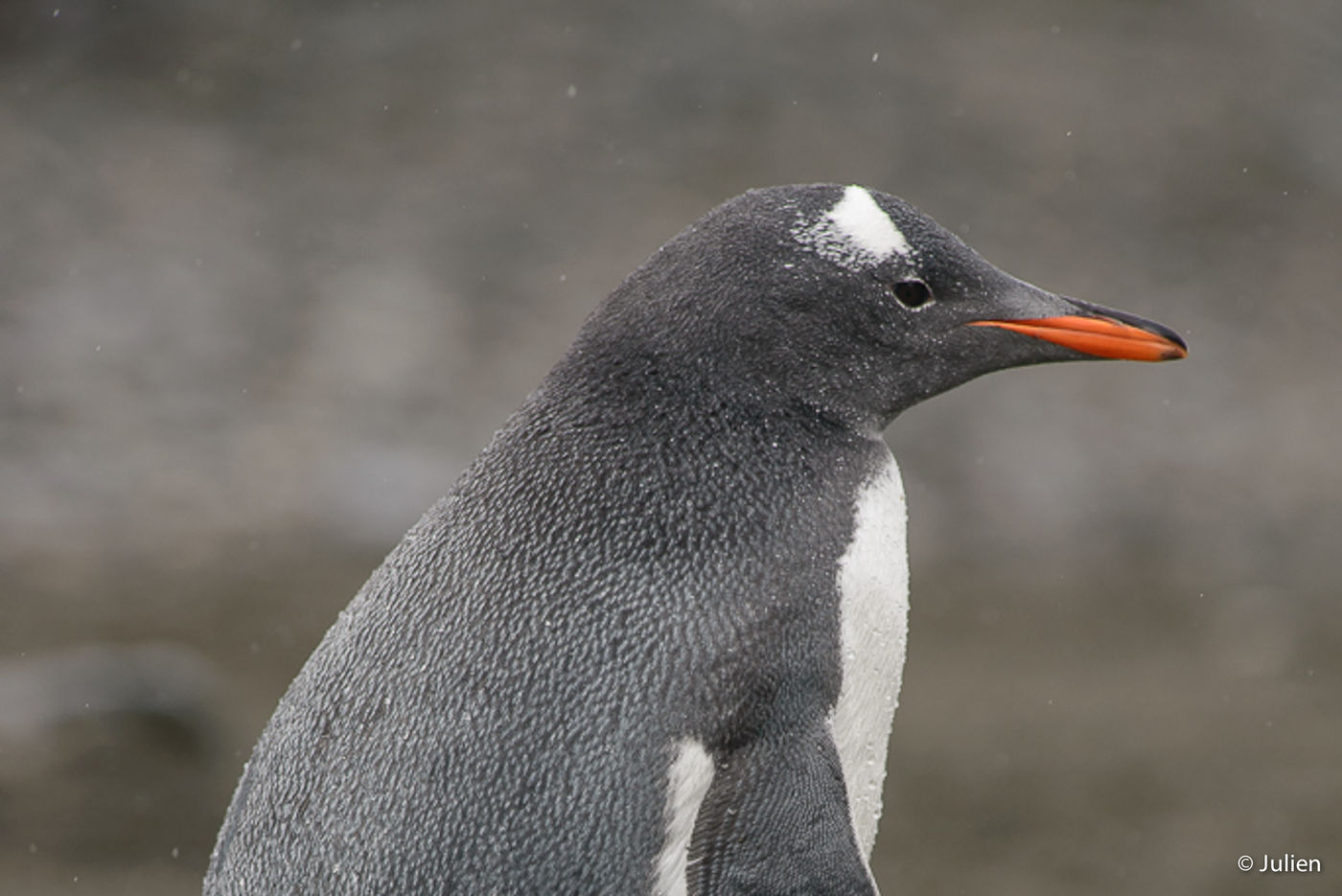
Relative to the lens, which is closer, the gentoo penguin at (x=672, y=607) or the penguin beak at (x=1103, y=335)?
the gentoo penguin at (x=672, y=607)

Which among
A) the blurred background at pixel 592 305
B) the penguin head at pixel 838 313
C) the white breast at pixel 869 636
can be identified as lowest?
the white breast at pixel 869 636

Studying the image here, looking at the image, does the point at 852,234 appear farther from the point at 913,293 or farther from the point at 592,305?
the point at 592,305

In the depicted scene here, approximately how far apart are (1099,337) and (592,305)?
6581 mm

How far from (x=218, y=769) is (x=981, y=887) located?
96.8 inches

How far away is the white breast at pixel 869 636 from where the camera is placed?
2213 mm

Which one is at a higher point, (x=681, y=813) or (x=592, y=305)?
(x=592, y=305)

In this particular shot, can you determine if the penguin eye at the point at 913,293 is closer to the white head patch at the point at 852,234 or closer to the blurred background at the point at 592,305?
the white head patch at the point at 852,234

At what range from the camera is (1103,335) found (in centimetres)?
240

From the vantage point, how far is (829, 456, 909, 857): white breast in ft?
7.26

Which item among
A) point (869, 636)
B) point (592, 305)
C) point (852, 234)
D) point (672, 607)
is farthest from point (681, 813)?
point (592, 305)

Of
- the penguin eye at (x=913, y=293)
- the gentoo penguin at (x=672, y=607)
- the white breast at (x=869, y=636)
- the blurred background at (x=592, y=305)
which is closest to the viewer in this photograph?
the gentoo penguin at (x=672, y=607)

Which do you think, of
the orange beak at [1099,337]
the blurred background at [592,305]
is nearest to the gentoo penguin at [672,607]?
the orange beak at [1099,337]

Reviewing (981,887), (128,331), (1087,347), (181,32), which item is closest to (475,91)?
(181,32)

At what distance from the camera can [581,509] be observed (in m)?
2.13
